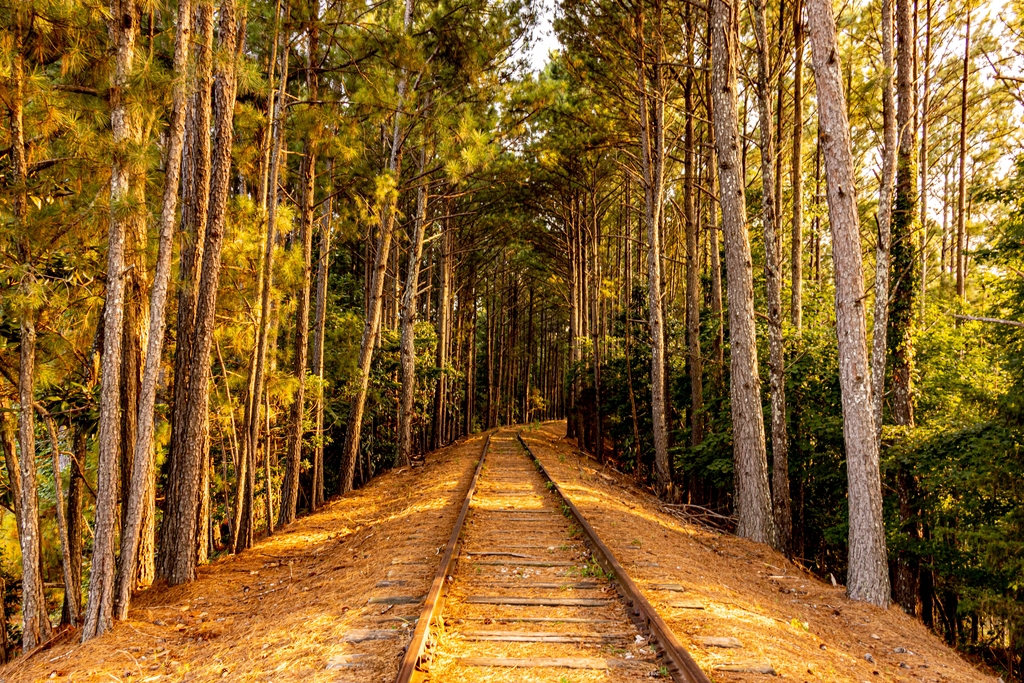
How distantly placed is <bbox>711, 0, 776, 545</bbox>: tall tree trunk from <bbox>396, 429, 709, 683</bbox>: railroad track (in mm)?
3152

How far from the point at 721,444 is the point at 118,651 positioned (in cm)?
1135

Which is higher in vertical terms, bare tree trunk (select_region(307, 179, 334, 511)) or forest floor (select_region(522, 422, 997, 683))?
bare tree trunk (select_region(307, 179, 334, 511))

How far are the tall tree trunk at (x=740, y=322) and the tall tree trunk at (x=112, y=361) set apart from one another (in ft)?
27.5

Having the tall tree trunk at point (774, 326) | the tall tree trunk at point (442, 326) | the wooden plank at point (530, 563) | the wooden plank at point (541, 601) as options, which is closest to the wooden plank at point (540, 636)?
the wooden plank at point (541, 601)

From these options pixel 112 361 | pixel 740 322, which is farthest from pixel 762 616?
pixel 112 361

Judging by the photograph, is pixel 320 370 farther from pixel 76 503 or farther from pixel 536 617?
pixel 536 617

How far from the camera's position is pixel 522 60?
666 inches

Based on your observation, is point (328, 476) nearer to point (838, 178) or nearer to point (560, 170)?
point (560, 170)

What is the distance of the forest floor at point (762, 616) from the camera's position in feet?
15.4

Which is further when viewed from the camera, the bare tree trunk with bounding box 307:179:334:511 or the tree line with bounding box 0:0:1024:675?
the bare tree trunk with bounding box 307:179:334:511

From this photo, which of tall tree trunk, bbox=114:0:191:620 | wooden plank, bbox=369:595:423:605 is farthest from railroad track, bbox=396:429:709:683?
tall tree trunk, bbox=114:0:191:620

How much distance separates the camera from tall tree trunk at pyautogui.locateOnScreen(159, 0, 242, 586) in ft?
25.6

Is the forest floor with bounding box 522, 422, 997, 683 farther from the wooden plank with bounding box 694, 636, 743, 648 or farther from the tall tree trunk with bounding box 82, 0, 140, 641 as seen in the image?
the tall tree trunk with bounding box 82, 0, 140, 641

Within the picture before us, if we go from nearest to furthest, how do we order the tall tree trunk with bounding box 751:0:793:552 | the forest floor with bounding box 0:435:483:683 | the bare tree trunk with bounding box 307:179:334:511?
the forest floor with bounding box 0:435:483:683, the tall tree trunk with bounding box 751:0:793:552, the bare tree trunk with bounding box 307:179:334:511
